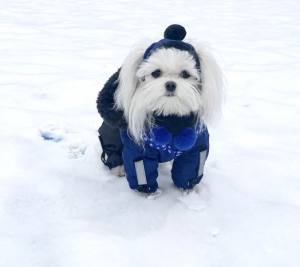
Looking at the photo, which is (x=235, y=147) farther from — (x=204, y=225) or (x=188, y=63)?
(x=188, y=63)

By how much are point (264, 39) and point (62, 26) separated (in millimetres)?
2640

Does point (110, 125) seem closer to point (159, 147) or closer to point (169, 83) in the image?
point (159, 147)

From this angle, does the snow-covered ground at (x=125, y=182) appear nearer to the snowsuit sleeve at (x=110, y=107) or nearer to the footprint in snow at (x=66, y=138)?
the footprint in snow at (x=66, y=138)

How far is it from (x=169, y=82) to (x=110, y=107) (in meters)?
0.41

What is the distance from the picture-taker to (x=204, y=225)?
7.86 feet

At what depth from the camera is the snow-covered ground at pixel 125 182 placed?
7.21ft

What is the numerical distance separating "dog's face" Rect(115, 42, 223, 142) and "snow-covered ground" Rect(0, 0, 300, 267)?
0.50 meters

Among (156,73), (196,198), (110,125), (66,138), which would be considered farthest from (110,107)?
(66,138)

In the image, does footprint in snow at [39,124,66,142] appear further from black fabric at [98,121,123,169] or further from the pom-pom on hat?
the pom-pom on hat

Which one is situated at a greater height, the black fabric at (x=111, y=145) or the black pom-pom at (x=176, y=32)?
the black pom-pom at (x=176, y=32)

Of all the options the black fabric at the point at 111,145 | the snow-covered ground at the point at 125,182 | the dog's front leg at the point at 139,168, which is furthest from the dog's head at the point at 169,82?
the snow-covered ground at the point at 125,182

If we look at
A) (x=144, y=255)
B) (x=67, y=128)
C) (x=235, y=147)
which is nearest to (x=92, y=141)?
(x=67, y=128)

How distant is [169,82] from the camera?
2111mm

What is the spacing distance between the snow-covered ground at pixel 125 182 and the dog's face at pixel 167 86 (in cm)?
50
